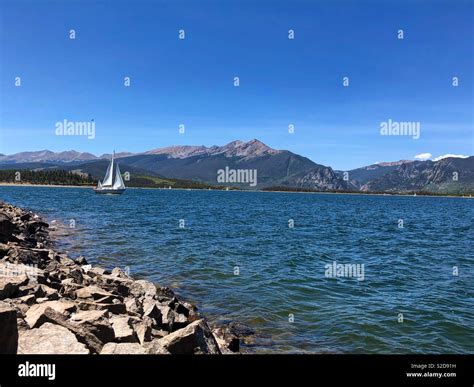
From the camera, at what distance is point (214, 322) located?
637 inches

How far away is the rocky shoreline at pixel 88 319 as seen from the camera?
7.50 meters

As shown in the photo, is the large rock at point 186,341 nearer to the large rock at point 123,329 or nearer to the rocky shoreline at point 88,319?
the rocky shoreline at point 88,319

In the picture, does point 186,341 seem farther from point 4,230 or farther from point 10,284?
point 4,230

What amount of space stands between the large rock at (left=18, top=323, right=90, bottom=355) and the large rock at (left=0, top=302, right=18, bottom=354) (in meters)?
0.62

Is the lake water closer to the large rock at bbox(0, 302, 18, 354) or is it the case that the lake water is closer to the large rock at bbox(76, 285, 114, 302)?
the large rock at bbox(76, 285, 114, 302)

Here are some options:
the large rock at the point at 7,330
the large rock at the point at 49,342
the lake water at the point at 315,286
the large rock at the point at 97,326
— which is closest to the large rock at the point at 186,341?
the large rock at the point at 97,326

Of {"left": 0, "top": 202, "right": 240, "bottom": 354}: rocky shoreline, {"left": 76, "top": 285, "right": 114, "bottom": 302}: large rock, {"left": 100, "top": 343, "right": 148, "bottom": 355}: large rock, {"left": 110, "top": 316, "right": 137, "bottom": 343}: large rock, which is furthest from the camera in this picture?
{"left": 76, "top": 285, "right": 114, "bottom": 302}: large rock

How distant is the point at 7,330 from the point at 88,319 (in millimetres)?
2899

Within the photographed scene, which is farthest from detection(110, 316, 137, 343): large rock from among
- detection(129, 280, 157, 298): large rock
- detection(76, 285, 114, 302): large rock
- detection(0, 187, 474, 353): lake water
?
detection(129, 280, 157, 298): large rock

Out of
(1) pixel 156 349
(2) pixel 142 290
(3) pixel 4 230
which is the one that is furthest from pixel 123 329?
(3) pixel 4 230

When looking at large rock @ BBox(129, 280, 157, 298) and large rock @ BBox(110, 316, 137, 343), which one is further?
large rock @ BBox(129, 280, 157, 298)

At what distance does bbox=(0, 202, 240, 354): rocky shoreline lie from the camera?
7.50 meters
